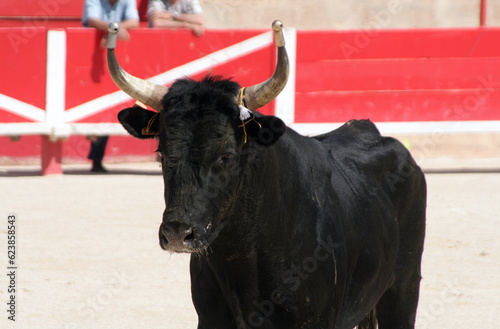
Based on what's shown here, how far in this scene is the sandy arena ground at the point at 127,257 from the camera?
174 inches

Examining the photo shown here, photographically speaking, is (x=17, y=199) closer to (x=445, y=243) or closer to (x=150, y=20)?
(x=150, y=20)

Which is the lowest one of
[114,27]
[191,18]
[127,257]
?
[127,257]

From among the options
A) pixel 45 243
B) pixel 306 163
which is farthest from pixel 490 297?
pixel 45 243

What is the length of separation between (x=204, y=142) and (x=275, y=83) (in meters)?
0.27

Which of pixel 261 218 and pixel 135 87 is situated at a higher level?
pixel 135 87

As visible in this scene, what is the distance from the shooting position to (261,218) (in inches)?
107

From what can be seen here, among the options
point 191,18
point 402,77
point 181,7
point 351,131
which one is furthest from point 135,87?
point 402,77

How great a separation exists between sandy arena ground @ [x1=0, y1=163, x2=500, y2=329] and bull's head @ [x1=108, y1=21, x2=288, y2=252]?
1786 mm

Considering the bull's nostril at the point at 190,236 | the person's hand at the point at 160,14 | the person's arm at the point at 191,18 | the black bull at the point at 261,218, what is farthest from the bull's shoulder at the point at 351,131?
the person's hand at the point at 160,14

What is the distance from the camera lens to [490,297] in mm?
4781

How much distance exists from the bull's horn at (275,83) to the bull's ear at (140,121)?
0.97ft

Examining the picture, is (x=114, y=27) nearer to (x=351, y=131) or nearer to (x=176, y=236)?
(x=176, y=236)

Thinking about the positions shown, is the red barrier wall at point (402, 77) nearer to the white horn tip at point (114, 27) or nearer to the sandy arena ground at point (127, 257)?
the sandy arena ground at point (127, 257)

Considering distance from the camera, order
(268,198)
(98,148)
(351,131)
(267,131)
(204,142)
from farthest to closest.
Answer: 1. (98,148)
2. (351,131)
3. (268,198)
4. (267,131)
5. (204,142)
